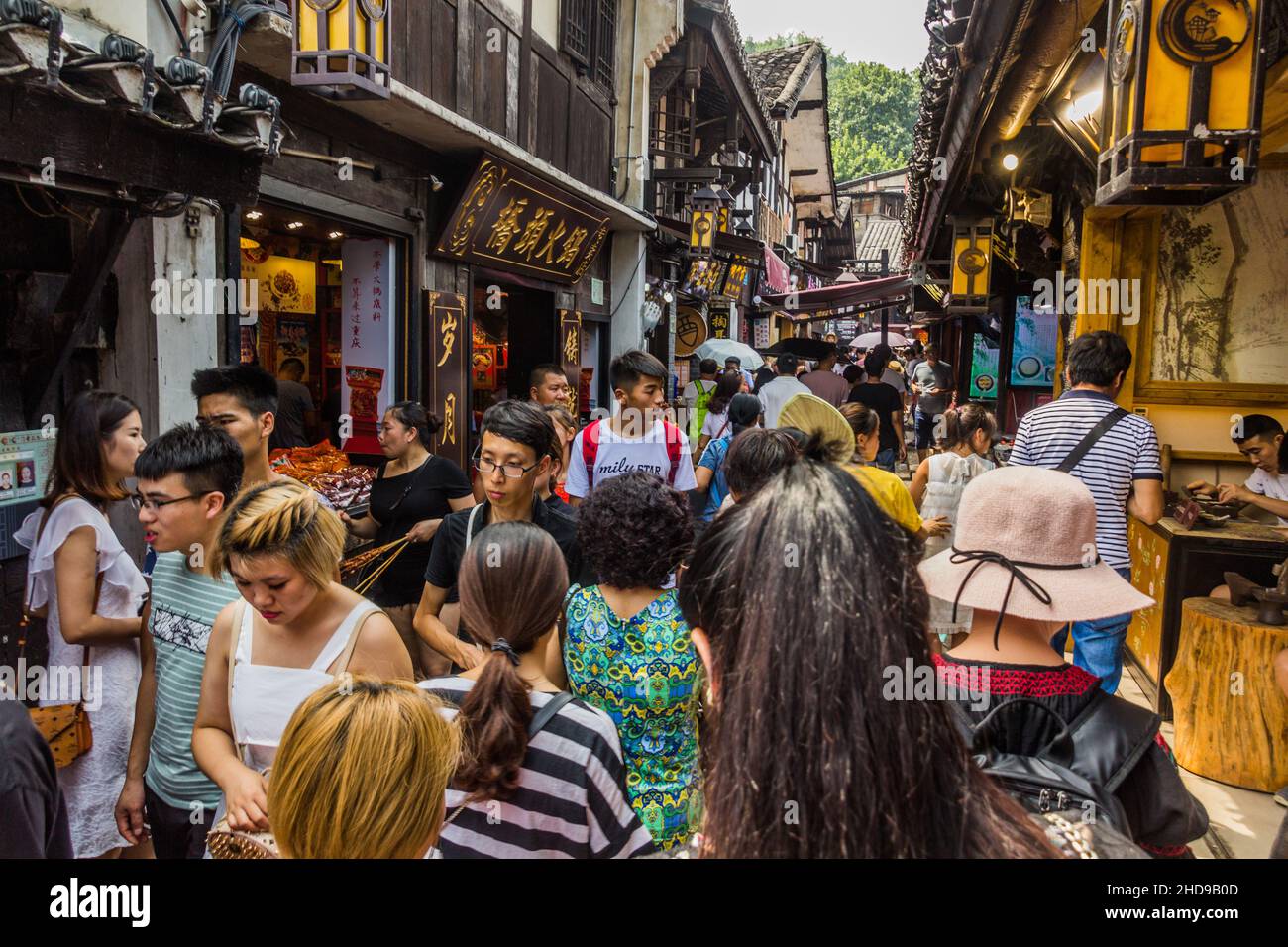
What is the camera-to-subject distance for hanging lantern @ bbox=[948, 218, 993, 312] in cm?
959

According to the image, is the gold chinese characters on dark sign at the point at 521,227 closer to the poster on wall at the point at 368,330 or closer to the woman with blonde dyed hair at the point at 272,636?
the poster on wall at the point at 368,330

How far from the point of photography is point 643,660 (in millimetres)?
2490

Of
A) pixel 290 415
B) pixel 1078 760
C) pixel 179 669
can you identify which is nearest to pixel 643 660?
pixel 1078 760

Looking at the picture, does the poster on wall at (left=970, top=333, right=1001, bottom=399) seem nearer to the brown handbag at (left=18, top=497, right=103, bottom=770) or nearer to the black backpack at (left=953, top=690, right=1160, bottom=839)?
the black backpack at (left=953, top=690, right=1160, bottom=839)

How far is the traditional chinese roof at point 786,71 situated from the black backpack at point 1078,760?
19716 millimetres

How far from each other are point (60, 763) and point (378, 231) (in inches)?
216

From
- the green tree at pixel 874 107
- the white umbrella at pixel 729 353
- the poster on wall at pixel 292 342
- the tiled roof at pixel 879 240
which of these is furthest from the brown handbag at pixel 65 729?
the green tree at pixel 874 107

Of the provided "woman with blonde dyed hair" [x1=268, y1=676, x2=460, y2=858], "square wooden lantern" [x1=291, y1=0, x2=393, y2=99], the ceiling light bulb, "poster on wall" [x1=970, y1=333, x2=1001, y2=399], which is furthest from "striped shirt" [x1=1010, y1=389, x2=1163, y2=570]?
"poster on wall" [x1=970, y1=333, x2=1001, y2=399]

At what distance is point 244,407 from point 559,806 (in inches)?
105

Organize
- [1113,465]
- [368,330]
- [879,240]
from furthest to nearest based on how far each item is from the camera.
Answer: [879,240] → [368,330] → [1113,465]

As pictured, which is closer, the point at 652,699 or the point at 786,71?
the point at 652,699

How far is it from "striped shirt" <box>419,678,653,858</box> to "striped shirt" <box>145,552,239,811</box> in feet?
3.75

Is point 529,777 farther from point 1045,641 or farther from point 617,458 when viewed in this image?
point 617,458

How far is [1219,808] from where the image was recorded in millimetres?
4266
